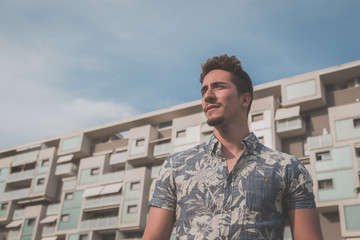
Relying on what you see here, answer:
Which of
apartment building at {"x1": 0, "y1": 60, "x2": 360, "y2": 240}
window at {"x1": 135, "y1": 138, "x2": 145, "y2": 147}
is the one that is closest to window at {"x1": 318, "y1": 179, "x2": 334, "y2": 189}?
apartment building at {"x1": 0, "y1": 60, "x2": 360, "y2": 240}

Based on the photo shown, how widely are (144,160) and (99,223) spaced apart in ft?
25.0

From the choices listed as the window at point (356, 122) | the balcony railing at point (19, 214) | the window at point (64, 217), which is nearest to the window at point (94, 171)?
the window at point (64, 217)

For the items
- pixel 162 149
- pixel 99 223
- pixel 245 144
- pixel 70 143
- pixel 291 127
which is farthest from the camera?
pixel 70 143

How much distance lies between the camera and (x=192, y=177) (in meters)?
2.99

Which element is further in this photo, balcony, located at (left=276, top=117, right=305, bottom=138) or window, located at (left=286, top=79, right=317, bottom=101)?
window, located at (left=286, top=79, right=317, bottom=101)

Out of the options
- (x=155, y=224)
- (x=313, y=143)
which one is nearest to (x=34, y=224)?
(x=313, y=143)

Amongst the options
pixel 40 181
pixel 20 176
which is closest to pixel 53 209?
pixel 40 181

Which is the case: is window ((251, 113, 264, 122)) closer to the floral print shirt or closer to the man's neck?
the man's neck

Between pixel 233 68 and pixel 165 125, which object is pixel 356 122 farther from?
pixel 233 68

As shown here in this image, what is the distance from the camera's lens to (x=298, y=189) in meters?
2.84

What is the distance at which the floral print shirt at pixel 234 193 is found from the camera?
2693 millimetres

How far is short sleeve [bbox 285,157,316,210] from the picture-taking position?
A: 281cm

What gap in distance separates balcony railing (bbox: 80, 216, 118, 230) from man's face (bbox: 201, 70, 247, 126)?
124 feet

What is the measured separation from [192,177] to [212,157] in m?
0.25
